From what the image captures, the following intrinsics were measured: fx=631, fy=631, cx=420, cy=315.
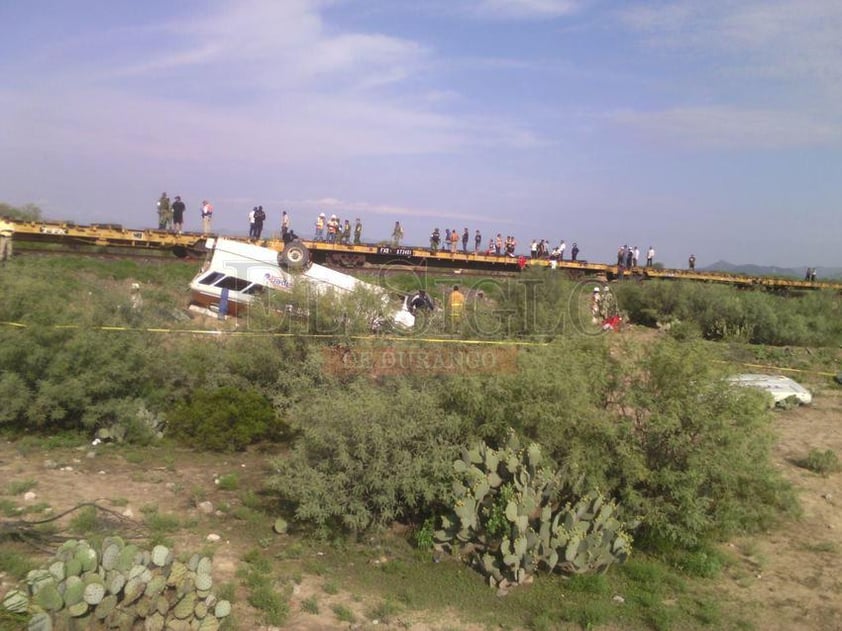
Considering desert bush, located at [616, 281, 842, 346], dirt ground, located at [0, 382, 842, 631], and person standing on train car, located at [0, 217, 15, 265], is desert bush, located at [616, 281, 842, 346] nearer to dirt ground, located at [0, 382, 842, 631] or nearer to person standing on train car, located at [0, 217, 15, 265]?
dirt ground, located at [0, 382, 842, 631]

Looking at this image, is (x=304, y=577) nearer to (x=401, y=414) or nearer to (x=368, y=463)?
(x=368, y=463)

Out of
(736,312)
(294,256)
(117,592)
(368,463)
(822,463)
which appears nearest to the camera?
(117,592)

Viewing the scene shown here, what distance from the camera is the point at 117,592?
4719 mm

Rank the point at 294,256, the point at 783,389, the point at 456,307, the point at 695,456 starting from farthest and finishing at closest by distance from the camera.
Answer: the point at 294,256 → the point at 783,389 → the point at 456,307 → the point at 695,456

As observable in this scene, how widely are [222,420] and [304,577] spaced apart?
4.10 metres

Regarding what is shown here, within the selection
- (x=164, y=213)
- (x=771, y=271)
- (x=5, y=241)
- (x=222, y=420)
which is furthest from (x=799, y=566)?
(x=771, y=271)

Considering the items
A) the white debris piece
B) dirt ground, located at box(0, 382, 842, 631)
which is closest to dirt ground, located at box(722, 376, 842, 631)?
dirt ground, located at box(0, 382, 842, 631)

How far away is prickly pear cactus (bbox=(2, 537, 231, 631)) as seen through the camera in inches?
176

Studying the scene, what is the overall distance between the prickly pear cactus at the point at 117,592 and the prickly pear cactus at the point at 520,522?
263 centimetres

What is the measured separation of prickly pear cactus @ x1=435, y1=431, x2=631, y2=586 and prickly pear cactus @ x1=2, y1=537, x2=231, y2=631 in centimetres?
263

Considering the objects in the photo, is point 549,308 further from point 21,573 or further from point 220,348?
point 21,573

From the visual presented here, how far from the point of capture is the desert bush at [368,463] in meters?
6.88

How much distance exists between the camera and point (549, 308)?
49.8ft

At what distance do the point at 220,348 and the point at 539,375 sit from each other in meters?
6.00
